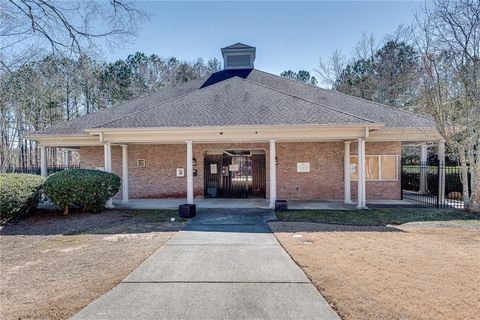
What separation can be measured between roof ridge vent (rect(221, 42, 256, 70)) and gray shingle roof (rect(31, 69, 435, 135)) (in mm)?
2574

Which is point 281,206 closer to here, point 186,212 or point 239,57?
point 186,212

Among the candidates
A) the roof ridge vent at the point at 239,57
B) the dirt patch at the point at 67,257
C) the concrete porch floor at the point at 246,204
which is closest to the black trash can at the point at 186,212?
the dirt patch at the point at 67,257

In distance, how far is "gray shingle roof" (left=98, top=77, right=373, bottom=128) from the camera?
1232 centimetres

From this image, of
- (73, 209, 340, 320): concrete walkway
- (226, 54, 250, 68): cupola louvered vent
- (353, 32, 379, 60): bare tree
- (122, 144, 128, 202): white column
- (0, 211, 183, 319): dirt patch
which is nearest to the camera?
(73, 209, 340, 320): concrete walkway

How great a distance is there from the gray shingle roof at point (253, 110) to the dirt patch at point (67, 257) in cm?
444

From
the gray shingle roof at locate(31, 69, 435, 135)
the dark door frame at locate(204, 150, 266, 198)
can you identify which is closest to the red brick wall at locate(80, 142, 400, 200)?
the dark door frame at locate(204, 150, 266, 198)

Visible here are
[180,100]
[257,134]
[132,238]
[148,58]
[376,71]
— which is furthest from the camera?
[148,58]

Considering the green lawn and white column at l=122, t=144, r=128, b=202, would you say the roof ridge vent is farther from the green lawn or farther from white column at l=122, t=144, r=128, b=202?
the green lawn

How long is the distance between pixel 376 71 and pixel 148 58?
24.1 m

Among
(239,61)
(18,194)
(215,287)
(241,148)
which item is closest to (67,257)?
(215,287)

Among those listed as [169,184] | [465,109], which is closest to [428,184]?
[465,109]

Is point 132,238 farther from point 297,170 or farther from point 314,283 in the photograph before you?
point 297,170

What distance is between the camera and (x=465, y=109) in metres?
11.9

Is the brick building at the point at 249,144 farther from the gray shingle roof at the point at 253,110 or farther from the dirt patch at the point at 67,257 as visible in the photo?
the dirt patch at the point at 67,257
